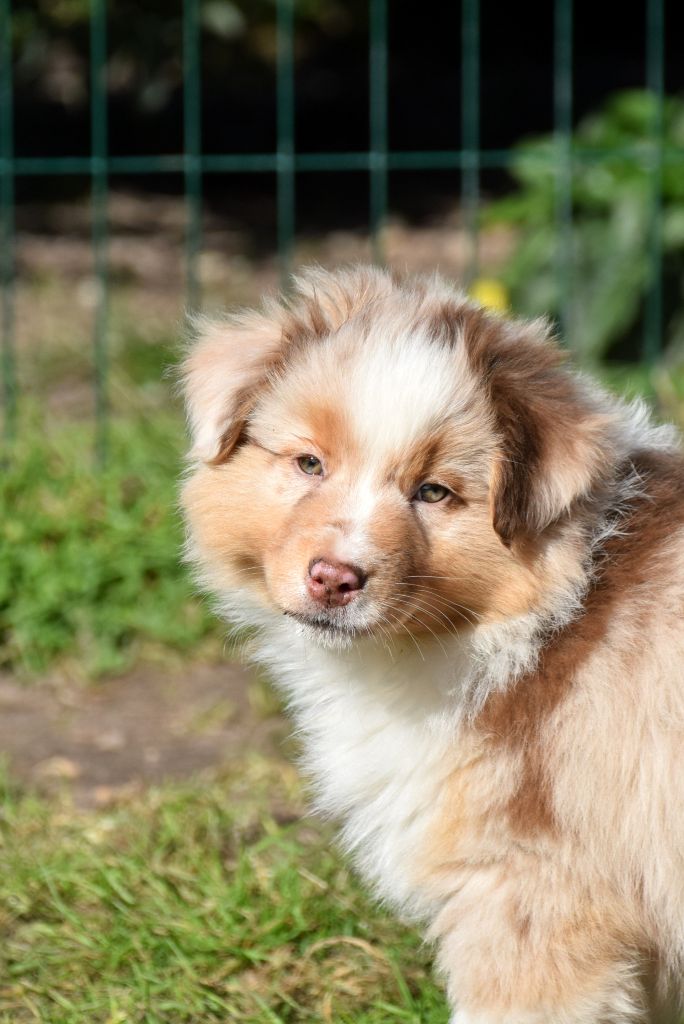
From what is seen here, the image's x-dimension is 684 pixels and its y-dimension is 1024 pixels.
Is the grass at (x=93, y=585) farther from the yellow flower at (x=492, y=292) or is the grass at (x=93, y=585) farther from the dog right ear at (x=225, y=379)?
the yellow flower at (x=492, y=292)

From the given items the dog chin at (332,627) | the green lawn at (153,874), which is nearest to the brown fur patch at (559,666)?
the dog chin at (332,627)

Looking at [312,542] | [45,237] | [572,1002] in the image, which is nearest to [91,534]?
[312,542]

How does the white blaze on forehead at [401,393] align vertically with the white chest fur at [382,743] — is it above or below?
above

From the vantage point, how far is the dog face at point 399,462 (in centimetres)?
290

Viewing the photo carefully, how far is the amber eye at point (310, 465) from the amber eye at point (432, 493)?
9.2 inches

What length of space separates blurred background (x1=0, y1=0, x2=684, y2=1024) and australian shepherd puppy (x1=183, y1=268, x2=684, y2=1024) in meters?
0.61

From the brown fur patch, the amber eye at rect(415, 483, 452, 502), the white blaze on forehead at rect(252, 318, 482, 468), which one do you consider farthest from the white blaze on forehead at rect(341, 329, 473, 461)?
the brown fur patch

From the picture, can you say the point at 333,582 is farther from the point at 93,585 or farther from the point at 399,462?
the point at 93,585

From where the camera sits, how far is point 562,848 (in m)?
2.85

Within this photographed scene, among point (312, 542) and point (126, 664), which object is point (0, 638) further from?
point (312, 542)

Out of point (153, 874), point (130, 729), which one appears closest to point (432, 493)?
point (153, 874)

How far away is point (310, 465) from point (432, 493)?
0.29m

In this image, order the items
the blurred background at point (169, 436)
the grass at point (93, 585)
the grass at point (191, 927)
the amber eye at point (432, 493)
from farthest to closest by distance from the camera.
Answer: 1. the grass at point (93, 585)
2. the blurred background at point (169, 436)
3. the grass at point (191, 927)
4. the amber eye at point (432, 493)

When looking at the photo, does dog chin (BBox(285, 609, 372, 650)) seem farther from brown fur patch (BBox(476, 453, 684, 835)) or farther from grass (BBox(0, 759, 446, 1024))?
grass (BBox(0, 759, 446, 1024))
